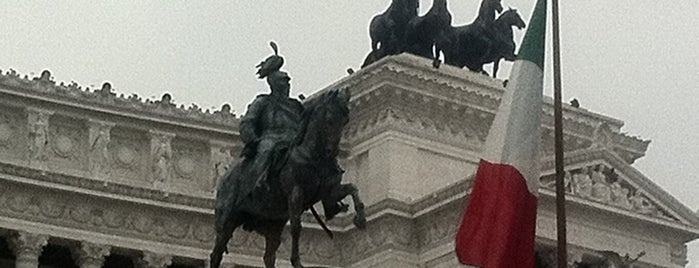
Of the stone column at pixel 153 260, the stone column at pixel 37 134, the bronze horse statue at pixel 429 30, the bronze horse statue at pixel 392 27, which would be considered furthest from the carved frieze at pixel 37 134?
the bronze horse statue at pixel 429 30

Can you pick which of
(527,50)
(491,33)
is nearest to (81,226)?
(491,33)

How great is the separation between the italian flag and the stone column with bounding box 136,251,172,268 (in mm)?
24243

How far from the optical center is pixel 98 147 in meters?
43.5

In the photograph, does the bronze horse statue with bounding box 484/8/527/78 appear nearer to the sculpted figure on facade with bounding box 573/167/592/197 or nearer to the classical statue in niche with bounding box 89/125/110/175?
the sculpted figure on facade with bounding box 573/167/592/197

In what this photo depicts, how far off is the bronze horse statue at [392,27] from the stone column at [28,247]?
8791 mm

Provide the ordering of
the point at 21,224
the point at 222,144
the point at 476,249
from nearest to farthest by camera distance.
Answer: the point at 476,249 → the point at 21,224 → the point at 222,144

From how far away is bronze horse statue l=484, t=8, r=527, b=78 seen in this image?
46.1 meters

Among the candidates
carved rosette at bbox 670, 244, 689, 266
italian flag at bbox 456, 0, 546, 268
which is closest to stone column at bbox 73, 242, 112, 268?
carved rosette at bbox 670, 244, 689, 266

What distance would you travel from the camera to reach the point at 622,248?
43812 millimetres

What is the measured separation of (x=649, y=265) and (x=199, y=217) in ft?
32.0

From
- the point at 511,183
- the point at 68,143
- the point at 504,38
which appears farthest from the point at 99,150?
the point at 511,183

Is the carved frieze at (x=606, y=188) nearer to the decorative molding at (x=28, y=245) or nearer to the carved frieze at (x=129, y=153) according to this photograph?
the carved frieze at (x=129, y=153)

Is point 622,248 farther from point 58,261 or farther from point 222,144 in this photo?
point 58,261

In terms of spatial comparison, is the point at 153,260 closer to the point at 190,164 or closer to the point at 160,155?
the point at 160,155
